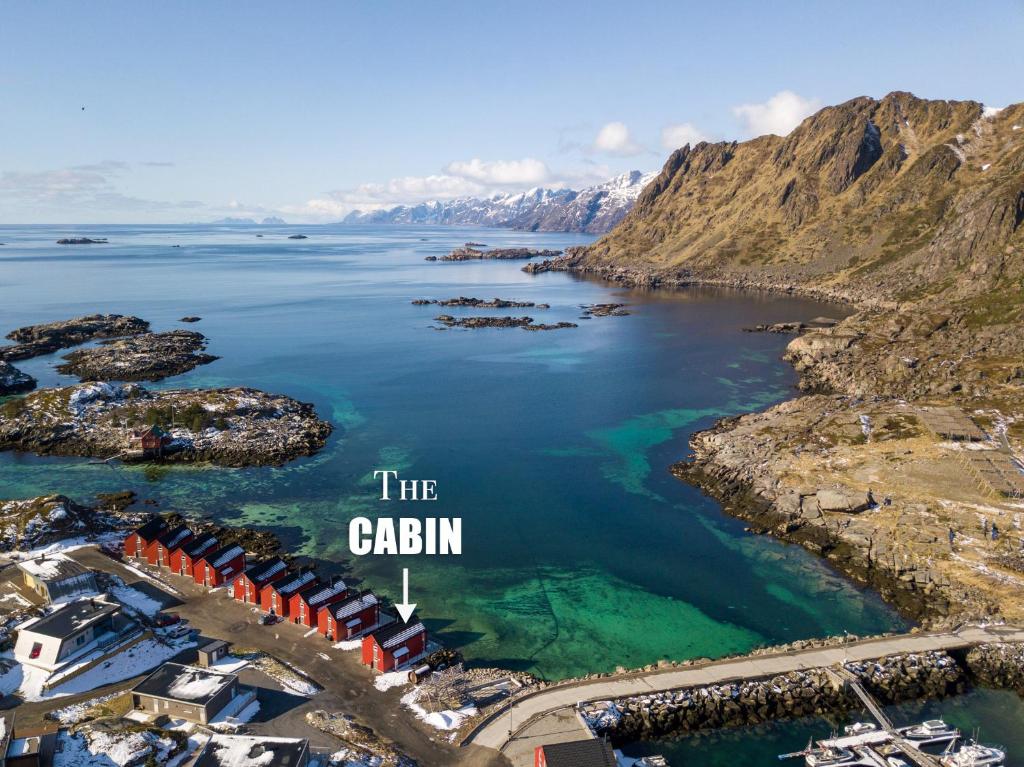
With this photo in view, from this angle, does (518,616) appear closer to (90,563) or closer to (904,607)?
Answer: (904,607)

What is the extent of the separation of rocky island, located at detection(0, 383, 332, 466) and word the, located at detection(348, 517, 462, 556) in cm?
2131

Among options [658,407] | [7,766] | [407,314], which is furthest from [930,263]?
[7,766]

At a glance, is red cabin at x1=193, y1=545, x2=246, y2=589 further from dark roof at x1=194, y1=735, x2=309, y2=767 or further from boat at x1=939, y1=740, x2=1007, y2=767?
boat at x1=939, y1=740, x2=1007, y2=767

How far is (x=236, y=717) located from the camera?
3678cm

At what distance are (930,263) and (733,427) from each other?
Answer: 392 feet

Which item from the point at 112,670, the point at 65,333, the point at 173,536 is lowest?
the point at 112,670

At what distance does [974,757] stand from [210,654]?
43144mm

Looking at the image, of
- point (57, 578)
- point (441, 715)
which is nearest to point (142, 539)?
point (57, 578)

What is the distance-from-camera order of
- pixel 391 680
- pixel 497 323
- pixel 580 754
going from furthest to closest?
pixel 497 323 < pixel 391 680 < pixel 580 754

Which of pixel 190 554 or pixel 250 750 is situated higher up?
pixel 190 554

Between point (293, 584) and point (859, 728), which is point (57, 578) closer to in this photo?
point (293, 584)

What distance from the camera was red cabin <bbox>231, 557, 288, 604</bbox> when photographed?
48344 millimetres

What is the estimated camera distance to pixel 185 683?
37.8 meters

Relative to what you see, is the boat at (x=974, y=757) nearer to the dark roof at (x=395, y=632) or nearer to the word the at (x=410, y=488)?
the dark roof at (x=395, y=632)
